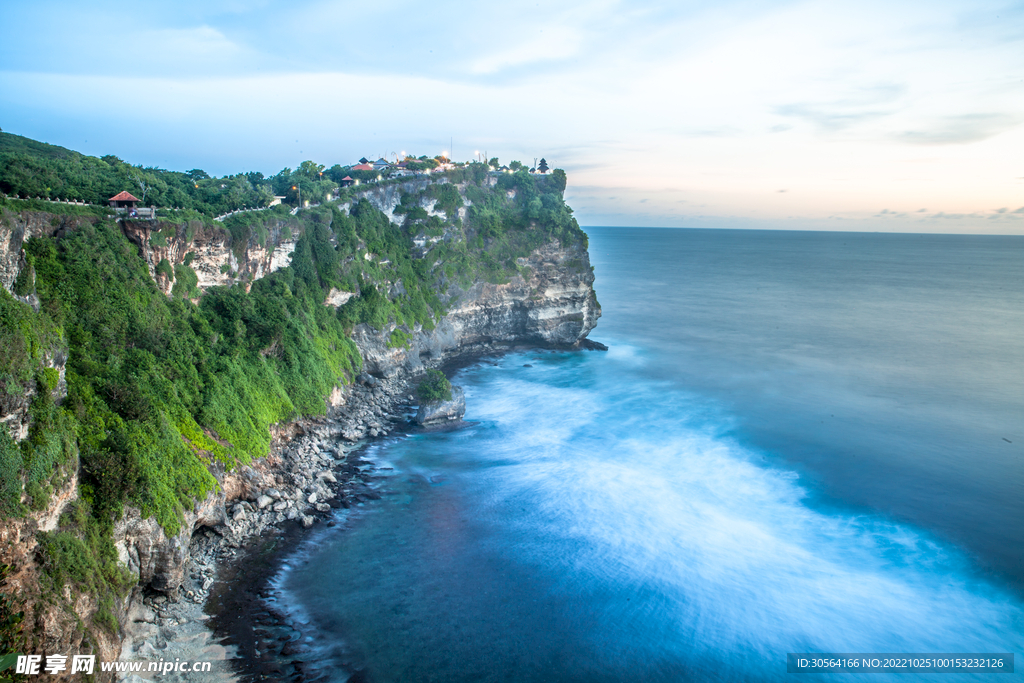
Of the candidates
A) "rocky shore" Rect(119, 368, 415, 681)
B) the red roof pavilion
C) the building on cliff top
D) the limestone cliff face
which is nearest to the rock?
"rocky shore" Rect(119, 368, 415, 681)

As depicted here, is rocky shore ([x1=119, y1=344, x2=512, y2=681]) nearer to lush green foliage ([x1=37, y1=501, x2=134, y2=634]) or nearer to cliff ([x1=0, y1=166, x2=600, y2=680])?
cliff ([x1=0, y1=166, x2=600, y2=680])

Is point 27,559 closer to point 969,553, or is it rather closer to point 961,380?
point 969,553

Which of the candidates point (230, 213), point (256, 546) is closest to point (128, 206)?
point (230, 213)

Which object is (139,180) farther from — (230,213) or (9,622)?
(9,622)

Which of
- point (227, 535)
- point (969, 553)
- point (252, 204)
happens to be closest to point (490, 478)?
point (227, 535)

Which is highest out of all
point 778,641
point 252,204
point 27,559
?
point 252,204

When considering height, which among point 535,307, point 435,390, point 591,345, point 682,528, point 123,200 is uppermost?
point 123,200

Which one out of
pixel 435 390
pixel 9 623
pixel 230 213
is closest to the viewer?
pixel 9 623
